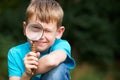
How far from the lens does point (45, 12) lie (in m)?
4.21

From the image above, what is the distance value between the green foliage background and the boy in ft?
15.3

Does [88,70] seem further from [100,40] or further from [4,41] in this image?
[4,41]

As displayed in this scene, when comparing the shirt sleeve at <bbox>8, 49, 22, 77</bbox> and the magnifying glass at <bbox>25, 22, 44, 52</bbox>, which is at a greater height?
the magnifying glass at <bbox>25, 22, 44, 52</bbox>

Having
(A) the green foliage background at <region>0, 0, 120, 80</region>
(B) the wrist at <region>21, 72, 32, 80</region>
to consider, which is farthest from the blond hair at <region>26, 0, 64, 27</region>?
(A) the green foliage background at <region>0, 0, 120, 80</region>

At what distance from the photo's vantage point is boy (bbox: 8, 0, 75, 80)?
157 inches

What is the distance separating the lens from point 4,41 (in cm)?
847

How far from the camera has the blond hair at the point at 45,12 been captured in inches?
164

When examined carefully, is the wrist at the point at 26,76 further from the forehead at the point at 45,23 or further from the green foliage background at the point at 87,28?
the green foliage background at the point at 87,28

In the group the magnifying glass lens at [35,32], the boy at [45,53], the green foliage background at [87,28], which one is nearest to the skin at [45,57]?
the boy at [45,53]

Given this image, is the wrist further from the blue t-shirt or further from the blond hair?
the blond hair

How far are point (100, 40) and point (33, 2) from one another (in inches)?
206

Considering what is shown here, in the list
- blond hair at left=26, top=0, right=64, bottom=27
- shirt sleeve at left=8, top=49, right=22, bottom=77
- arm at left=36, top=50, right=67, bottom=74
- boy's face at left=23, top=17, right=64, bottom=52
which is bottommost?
shirt sleeve at left=8, top=49, right=22, bottom=77

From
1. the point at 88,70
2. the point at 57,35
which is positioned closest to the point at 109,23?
the point at 88,70

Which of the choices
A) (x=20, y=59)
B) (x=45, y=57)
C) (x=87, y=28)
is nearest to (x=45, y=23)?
(x=45, y=57)
